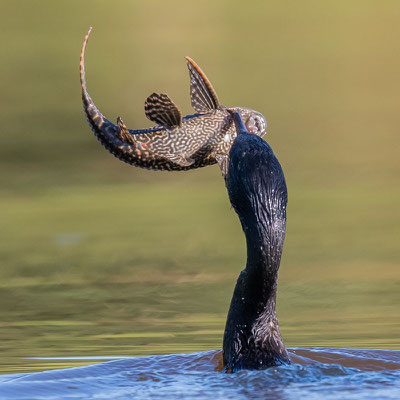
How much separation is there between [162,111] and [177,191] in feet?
26.9

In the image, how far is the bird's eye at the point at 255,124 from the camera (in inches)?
258

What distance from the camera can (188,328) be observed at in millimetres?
7434

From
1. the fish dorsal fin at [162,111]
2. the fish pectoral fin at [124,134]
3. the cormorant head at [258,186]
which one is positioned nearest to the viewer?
the cormorant head at [258,186]

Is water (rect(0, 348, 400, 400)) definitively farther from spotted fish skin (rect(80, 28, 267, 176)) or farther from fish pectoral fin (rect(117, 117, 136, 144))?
fish pectoral fin (rect(117, 117, 136, 144))

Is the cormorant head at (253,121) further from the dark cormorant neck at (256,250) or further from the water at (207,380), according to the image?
the water at (207,380)

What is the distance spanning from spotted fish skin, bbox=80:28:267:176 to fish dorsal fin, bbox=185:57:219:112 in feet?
0.07

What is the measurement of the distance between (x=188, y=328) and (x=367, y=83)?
583 inches

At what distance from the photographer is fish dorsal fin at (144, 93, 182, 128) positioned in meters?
6.47

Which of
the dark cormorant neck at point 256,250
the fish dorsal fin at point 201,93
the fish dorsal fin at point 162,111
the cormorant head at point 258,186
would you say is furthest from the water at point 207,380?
the fish dorsal fin at point 201,93

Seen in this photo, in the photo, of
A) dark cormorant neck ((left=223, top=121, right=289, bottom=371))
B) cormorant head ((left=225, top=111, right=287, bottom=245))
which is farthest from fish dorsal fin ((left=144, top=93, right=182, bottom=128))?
cormorant head ((left=225, top=111, right=287, bottom=245))

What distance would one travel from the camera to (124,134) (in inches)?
252

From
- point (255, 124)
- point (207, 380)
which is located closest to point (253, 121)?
point (255, 124)

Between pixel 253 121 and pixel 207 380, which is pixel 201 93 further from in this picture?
pixel 207 380

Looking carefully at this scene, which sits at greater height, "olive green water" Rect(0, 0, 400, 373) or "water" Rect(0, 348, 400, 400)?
"olive green water" Rect(0, 0, 400, 373)
